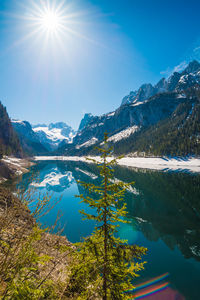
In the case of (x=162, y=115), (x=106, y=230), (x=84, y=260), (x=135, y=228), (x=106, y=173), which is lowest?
(x=135, y=228)

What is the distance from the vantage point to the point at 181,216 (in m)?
18.8

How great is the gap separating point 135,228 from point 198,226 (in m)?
7.68

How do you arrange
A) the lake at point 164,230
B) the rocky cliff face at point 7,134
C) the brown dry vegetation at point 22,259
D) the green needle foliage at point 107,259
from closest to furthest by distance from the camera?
the brown dry vegetation at point 22,259, the green needle foliage at point 107,259, the lake at point 164,230, the rocky cliff face at point 7,134

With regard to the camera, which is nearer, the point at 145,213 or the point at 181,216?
the point at 181,216

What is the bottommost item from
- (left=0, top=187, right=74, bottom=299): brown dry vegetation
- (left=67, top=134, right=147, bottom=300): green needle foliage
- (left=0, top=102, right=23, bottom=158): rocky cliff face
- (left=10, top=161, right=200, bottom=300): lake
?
(left=10, top=161, right=200, bottom=300): lake

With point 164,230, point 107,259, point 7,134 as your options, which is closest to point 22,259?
point 107,259

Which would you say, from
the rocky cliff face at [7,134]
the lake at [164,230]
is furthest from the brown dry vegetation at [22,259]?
the rocky cliff face at [7,134]

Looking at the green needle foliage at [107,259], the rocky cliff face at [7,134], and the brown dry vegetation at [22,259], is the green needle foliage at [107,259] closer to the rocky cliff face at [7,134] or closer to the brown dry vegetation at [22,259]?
the brown dry vegetation at [22,259]

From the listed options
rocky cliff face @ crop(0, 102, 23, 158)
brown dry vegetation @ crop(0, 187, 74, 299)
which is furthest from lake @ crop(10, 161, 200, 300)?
rocky cliff face @ crop(0, 102, 23, 158)

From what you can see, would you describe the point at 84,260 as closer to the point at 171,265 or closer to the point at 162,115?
the point at 171,265

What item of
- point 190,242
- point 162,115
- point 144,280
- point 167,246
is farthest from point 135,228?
point 162,115

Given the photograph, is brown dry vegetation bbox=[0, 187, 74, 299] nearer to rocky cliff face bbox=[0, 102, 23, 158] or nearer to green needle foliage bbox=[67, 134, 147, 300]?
green needle foliage bbox=[67, 134, 147, 300]

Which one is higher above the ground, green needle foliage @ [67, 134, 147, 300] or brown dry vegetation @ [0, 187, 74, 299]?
brown dry vegetation @ [0, 187, 74, 299]

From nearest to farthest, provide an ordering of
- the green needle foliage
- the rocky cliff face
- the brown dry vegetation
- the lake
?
1. the brown dry vegetation
2. the green needle foliage
3. the lake
4. the rocky cliff face
